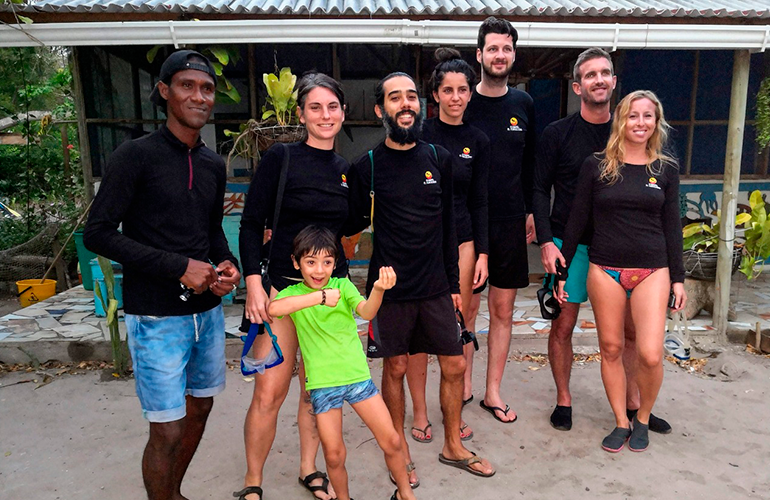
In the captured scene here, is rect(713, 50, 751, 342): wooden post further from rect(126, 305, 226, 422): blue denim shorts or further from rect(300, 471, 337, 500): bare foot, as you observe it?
rect(126, 305, 226, 422): blue denim shorts

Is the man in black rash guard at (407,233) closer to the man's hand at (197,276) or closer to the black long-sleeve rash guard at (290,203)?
the black long-sleeve rash guard at (290,203)

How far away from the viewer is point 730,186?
4988 millimetres

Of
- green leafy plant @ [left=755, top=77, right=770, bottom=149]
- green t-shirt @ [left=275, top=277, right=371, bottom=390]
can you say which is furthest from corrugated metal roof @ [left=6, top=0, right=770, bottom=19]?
green t-shirt @ [left=275, top=277, right=371, bottom=390]

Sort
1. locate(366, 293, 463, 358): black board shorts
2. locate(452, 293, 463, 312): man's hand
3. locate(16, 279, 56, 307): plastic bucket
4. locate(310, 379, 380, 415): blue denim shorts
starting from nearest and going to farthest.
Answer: locate(310, 379, 380, 415): blue denim shorts
locate(366, 293, 463, 358): black board shorts
locate(452, 293, 463, 312): man's hand
locate(16, 279, 56, 307): plastic bucket

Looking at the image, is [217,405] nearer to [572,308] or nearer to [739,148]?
[572,308]

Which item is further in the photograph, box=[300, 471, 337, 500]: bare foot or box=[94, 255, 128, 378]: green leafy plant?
box=[94, 255, 128, 378]: green leafy plant

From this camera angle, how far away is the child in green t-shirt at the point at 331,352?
2.46m

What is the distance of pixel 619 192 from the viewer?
3.17 meters

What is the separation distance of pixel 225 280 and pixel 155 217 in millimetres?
377

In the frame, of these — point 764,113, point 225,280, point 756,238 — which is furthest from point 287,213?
point 764,113

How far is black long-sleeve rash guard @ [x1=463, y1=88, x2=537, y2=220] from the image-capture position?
11.4 feet

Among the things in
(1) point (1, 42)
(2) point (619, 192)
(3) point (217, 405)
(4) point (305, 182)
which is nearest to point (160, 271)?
(4) point (305, 182)

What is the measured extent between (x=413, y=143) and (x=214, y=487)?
2051 mm

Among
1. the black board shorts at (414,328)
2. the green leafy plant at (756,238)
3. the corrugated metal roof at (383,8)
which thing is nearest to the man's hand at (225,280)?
the black board shorts at (414,328)
